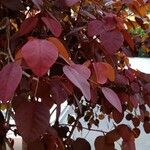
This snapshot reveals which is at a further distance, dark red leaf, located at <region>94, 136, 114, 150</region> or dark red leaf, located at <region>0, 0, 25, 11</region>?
dark red leaf, located at <region>94, 136, 114, 150</region>

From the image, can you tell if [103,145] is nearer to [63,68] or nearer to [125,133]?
[125,133]

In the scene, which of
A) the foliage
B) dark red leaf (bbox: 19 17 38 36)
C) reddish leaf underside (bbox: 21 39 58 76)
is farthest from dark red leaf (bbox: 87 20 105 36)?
reddish leaf underside (bbox: 21 39 58 76)

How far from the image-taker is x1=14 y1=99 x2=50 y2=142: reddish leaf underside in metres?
0.55

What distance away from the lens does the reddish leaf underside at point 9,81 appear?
0.49m

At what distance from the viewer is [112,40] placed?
727 millimetres

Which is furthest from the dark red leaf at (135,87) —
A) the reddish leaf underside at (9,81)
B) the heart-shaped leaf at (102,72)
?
the reddish leaf underside at (9,81)

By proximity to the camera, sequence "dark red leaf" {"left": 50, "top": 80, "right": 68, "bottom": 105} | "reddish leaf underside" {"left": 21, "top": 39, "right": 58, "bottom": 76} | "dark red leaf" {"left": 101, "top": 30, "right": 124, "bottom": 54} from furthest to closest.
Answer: "dark red leaf" {"left": 101, "top": 30, "right": 124, "bottom": 54}
"dark red leaf" {"left": 50, "top": 80, "right": 68, "bottom": 105}
"reddish leaf underside" {"left": 21, "top": 39, "right": 58, "bottom": 76}

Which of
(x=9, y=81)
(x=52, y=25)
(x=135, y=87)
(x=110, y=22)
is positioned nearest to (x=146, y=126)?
(x=135, y=87)

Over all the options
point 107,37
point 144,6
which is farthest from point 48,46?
point 144,6

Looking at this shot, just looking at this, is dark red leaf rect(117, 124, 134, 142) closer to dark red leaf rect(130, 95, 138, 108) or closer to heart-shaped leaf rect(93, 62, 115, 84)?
dark red leaf rect(130, 95, 138, 108)

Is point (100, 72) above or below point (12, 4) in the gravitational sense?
below

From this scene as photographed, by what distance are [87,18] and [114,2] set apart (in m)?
0.12

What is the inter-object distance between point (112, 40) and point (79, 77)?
211 millimetres

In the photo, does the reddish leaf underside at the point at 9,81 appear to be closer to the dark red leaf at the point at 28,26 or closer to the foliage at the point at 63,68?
the foliage at the point at 63,68
